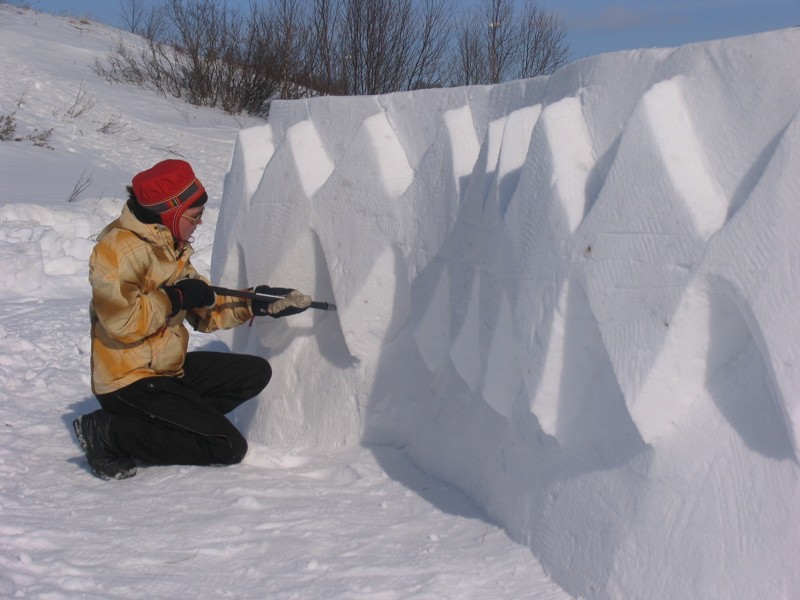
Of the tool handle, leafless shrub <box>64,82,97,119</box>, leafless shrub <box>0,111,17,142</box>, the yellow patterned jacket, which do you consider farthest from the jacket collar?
leafless shrub <box>64,82,97,119</box>

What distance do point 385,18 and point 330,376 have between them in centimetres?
1058

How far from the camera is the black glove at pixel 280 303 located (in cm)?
350

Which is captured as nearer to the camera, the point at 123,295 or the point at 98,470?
the point at 123,295

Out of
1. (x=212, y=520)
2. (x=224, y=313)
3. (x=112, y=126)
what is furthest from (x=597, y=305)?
(x=112, y=126)

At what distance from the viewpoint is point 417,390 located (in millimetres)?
3291

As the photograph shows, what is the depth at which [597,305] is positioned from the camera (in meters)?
2.21

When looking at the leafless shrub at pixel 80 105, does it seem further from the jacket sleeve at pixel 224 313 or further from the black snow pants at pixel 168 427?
the black snow pants at pixel 168 427

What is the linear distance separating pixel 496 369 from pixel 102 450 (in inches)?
62.9

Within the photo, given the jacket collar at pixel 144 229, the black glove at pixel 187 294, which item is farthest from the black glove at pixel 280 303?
the jacket collar at pixel 144 229

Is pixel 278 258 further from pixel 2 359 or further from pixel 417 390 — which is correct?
pixel 2 359

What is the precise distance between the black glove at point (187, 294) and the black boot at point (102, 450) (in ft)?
1.70

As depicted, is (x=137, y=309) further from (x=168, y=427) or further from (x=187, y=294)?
(x=168, y=427)

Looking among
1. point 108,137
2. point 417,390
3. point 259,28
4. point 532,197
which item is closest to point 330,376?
point 417,390

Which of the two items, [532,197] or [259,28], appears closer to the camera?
[532,197]
